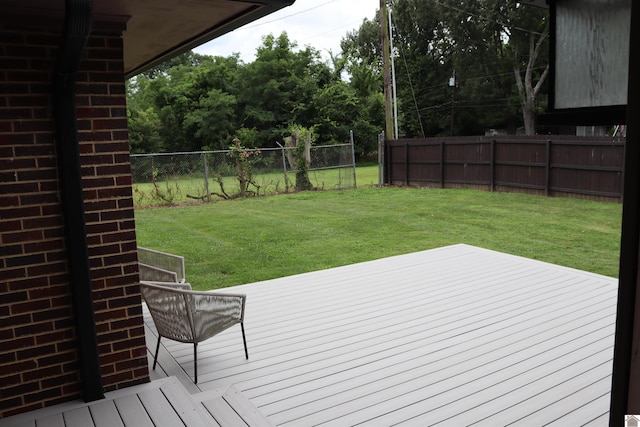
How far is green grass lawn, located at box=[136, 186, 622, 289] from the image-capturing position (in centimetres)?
742

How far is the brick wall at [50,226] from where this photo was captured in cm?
265

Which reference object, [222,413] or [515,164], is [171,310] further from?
[515,164]

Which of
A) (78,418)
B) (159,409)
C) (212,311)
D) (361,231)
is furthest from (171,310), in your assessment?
(361,231)

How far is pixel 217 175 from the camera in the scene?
44.8 feet

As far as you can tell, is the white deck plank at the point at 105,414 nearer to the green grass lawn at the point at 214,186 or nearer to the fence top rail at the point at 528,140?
the green grass lawn at the point at 214,186

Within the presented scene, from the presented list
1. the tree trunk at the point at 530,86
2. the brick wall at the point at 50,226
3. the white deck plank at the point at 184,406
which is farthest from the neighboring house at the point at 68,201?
the tree trunk at the point at 530,86

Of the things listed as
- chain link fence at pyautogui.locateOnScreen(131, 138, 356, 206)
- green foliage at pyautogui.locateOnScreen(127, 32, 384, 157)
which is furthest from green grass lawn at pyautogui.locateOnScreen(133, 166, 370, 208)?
green foliage at pyautogui.locateOnScreen(127, 32, 384, 157)

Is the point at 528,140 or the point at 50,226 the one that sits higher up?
the point at 528,140

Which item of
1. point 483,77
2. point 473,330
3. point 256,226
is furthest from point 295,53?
point 473,330

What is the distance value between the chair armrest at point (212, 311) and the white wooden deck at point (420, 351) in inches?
12.1

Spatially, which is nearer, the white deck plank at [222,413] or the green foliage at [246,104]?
the white deck plank at [222,413]

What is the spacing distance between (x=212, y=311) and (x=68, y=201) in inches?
52.6

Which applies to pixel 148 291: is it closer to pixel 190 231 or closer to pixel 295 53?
pixel 190 231

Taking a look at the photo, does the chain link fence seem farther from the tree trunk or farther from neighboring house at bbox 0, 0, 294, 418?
the tree trunk
